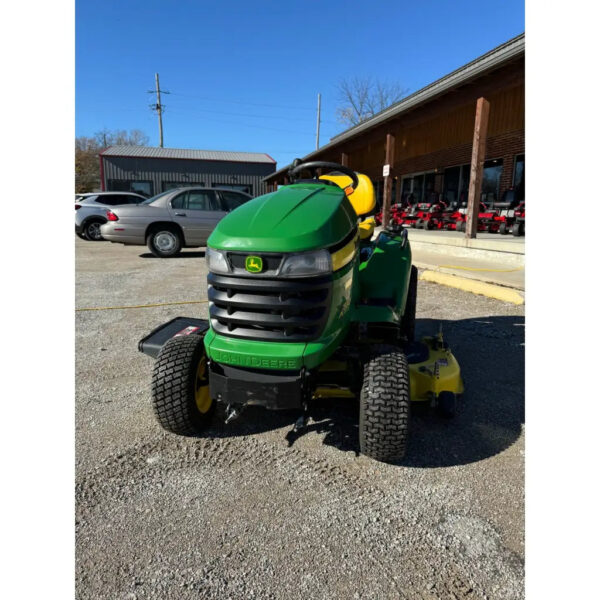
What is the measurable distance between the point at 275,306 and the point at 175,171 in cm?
3262

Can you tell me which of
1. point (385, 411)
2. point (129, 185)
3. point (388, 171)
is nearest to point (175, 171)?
point (129, 185)

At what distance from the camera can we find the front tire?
7.56ft

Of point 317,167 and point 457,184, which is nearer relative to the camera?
point 317,167

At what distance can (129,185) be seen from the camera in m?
32.0

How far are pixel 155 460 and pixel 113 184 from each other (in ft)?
109

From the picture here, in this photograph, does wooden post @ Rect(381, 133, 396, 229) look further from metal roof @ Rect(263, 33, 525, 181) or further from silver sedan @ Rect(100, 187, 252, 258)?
silver sedan @ Rect(100, 187, 252, 258)

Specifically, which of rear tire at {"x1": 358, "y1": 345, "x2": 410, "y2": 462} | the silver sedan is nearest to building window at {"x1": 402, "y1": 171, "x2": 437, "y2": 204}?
the silver sedan

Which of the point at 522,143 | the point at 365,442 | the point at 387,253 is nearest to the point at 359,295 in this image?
the point at 387,253

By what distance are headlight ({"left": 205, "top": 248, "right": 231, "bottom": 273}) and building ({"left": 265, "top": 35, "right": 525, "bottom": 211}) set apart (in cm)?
768

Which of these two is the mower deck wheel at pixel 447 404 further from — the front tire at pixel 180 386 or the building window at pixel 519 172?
the building window at pixel 519 172

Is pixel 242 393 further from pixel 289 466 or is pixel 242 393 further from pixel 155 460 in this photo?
pixel 155 460

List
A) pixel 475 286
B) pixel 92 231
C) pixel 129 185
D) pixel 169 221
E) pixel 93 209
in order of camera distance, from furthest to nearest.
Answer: pixel 129 185
pixel 92 231
pixel 93 209
pixel 169 221
pixel 475 286

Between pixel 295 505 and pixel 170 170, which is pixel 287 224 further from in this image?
pixel 170 170

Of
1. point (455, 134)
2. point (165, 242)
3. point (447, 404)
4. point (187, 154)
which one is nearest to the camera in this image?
point (447, 404)
